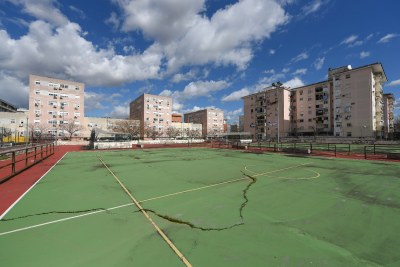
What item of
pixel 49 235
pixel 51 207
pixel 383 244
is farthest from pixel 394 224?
pixel 51 207

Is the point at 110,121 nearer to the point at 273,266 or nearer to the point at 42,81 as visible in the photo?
the point at 42,81

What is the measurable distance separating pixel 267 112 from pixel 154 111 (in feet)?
179

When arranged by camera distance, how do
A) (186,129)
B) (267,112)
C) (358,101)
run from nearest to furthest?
1. (358,101)
2. (267,112)
3. (186,129)

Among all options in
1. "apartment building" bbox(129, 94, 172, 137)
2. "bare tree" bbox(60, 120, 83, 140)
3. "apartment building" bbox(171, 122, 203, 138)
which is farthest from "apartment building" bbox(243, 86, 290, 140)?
"bare tree" bbox(60, 120, 83, 140)

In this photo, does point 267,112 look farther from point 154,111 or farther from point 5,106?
point 5,106

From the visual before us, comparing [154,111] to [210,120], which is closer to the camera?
[154,111]

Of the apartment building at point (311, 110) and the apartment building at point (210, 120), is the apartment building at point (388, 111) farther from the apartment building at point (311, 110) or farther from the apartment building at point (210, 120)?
the apartment building at point (210, 120)

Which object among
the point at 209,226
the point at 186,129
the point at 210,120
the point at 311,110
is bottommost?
the point at 209,226

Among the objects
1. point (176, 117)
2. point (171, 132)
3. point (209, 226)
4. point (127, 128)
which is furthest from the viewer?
point (176, 117)

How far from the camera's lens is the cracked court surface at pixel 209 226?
11.5 feet

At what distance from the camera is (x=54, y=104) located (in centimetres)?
6994

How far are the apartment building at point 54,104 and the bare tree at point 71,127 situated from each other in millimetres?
727

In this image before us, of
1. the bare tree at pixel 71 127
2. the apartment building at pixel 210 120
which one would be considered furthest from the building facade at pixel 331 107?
the bare tree at pixel 71 127

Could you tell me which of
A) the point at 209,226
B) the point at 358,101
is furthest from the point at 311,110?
the point at 209,226
